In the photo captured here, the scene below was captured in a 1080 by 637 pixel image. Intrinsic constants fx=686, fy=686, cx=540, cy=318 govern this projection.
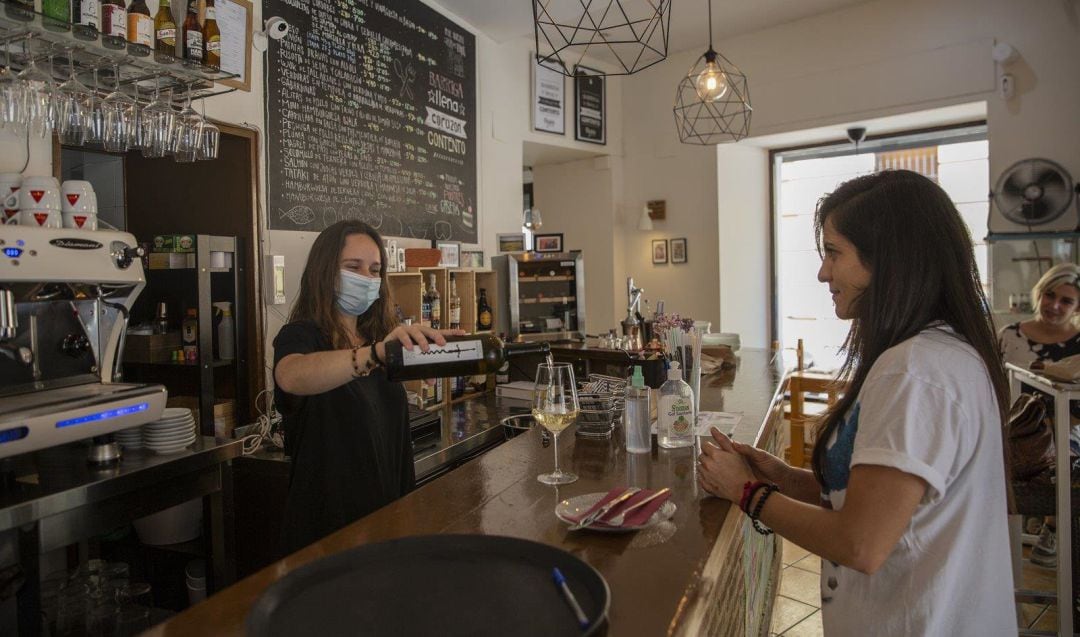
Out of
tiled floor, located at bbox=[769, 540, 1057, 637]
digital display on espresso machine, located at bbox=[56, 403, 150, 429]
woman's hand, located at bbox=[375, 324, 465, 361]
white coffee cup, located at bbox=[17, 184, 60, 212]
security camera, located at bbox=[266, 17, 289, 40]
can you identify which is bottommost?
tiled floor, located at bbox=[769, 540, 1057, 637]

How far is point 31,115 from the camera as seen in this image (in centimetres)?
202

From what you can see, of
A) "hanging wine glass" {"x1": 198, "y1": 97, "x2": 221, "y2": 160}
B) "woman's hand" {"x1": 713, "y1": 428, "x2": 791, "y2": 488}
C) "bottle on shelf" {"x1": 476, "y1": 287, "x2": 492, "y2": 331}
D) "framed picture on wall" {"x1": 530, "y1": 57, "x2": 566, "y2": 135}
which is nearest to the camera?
"woman's hand" {"x1": 713, "y1": 428, "x2": 791, "y2": 488}

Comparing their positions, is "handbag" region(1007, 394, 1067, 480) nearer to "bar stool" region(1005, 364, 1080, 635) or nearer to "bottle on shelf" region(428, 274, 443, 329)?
"bar stool" region(1005, 364, 1080, 635)

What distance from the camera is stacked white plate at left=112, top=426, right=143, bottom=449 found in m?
2.30

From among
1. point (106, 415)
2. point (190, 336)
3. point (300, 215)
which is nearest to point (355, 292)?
point (106, 415)

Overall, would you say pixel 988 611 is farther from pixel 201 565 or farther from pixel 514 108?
pixel 514 108

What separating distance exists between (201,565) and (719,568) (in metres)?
2.27

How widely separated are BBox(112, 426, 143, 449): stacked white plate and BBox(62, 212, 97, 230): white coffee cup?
68 cm

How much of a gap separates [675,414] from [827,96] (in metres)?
5.25

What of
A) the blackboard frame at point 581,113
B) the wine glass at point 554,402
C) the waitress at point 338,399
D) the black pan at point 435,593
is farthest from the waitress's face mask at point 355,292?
the blackboard frame at point 581,113

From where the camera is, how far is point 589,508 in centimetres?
136

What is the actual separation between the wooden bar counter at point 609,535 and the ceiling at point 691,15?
348 centimetres

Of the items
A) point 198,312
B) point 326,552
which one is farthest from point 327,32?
point 326,552

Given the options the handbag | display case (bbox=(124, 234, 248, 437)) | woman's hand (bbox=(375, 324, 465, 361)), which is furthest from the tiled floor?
display case (bbox=(124, 234, 248, 437))
